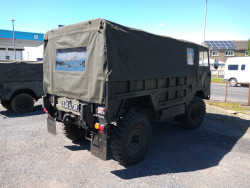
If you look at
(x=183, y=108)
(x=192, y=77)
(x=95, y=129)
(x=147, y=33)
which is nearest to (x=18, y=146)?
(x=95, y=129)

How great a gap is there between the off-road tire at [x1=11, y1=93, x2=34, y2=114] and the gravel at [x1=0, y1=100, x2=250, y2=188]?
6.04 feet

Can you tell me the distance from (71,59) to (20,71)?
5.19 metres

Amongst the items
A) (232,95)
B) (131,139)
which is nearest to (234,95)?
(232,95)

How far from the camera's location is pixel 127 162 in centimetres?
410

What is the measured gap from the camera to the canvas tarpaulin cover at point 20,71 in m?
7.87

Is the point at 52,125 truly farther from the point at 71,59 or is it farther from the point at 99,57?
the point at 99,57

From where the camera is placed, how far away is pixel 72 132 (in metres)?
5.26

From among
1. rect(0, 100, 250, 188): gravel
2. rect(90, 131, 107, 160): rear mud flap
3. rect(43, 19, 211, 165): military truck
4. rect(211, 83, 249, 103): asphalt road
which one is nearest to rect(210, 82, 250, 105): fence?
rect(211, 83, 249, 103): asphalt road

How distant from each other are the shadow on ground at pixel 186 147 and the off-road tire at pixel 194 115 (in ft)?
0.68

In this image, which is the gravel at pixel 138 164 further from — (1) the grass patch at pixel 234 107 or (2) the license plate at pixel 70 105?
(1) the grass patch at pixel 234 107

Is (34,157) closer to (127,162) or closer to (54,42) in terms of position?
(127,162)

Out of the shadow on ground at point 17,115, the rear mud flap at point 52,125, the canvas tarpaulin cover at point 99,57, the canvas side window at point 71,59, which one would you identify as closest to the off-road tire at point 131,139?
the canvas tarpaulin cover at point 99,57

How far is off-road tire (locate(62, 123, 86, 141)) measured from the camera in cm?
516

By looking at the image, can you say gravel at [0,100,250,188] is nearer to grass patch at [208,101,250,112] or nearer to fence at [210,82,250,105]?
grass patch at [208,101,250,112]
